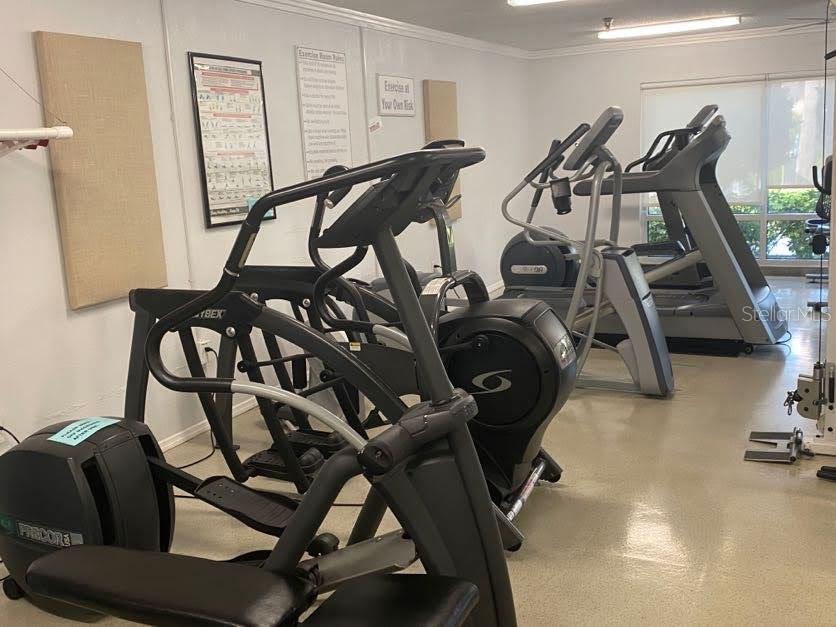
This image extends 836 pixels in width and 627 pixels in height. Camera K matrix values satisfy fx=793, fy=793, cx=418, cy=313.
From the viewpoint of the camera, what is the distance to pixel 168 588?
1.68m

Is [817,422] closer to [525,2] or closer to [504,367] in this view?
[504,367]

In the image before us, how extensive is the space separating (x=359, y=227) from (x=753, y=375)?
3.91 m

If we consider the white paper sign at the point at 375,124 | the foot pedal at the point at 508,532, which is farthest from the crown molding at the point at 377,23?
the foot pedal at the point at 508,532

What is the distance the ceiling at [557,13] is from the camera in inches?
230

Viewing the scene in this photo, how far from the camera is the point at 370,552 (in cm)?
236

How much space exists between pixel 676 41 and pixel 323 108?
4.53m

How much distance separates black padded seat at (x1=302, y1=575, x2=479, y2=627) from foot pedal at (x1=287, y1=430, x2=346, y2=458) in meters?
1.99

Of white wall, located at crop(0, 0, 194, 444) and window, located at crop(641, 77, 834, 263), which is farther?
window, located at crop(641, 77, 834, 263)

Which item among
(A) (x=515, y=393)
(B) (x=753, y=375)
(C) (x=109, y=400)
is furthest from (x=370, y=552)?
(B) (x=753, y=375)

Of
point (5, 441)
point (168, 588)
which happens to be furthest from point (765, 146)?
point (168, 588)

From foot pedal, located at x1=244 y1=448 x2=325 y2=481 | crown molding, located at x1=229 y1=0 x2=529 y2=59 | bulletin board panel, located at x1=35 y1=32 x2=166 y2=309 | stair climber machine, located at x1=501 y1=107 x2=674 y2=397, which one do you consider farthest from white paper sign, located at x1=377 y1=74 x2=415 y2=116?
foot pedal, located at x1=244 y1=448 x2=325 y2=481

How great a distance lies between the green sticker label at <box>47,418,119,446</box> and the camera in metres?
2.64

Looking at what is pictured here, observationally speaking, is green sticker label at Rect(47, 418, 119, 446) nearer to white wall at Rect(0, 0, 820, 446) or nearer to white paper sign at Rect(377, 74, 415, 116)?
white wall at Rect(0, 0, 820, 446)

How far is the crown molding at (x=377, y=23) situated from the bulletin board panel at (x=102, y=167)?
1.26m
